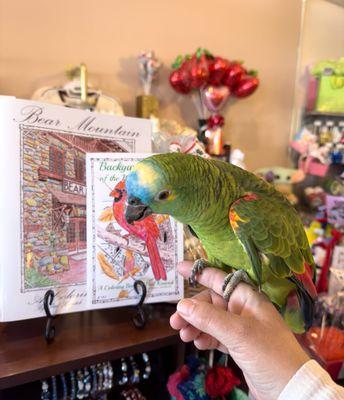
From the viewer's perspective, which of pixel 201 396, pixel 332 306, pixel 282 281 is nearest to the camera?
pixel 282 281

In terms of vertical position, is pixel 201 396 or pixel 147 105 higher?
pixel 147 105

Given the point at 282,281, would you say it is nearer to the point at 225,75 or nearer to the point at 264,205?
the point at 264,205

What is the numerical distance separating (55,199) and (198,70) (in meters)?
0.87

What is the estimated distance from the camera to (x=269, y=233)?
0.55 metres

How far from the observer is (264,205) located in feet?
1.85

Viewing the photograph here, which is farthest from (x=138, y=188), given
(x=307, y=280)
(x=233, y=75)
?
(x=233, y=75)

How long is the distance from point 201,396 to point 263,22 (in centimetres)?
164

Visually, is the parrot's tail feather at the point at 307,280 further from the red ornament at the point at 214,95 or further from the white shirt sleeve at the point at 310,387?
the red ornament at the point at 214,95

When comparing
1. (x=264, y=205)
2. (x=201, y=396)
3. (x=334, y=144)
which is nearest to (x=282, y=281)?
(x=264, y=205)

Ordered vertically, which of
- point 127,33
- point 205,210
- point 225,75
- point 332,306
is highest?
point 127,33

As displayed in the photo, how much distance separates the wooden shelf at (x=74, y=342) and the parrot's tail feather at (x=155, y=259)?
0.12m

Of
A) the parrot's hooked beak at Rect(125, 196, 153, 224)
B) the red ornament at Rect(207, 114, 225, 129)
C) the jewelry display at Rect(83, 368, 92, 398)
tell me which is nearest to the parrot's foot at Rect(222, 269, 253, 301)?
the parrot's hooked beak at Rect(125, 196, 153, 224)

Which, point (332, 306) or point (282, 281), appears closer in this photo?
point (282, 281)

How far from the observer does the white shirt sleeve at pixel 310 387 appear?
440 millimetres
